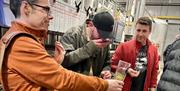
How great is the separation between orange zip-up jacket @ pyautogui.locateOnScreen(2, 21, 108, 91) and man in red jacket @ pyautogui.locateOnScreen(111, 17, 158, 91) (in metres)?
1.62

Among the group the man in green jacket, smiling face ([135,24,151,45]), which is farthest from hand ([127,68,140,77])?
the man in green jacket

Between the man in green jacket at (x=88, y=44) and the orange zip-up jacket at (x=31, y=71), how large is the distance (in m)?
0.61

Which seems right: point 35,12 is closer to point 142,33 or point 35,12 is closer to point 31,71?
point 31,71

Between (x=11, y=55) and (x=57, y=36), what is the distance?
1.50 meters

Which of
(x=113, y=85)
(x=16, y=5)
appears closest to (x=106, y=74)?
(x=113, y=85)

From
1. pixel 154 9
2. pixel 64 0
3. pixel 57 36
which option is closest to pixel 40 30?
pixel 64 0

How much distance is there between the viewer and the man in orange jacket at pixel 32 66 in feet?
3.72

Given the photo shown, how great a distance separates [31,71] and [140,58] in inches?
72.6

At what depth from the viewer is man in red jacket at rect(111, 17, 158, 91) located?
279cm

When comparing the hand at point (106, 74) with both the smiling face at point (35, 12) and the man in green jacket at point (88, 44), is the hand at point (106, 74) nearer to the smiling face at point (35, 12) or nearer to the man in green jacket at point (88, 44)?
the man in green jacket at point (88, 44)

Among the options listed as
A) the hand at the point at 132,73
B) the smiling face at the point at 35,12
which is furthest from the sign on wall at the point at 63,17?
the smiling face at the point at 35,12

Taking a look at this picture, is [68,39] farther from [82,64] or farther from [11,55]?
[11,55]

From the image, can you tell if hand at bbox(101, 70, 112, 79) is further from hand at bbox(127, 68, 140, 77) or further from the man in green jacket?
hand at bbox(127, 68, 140, 77)

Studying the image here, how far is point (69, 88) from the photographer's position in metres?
1.19
